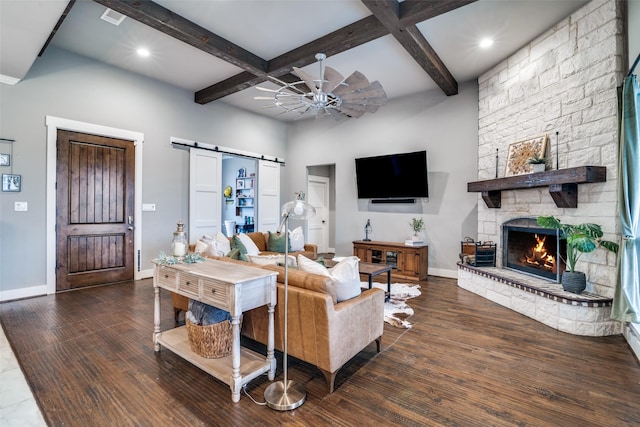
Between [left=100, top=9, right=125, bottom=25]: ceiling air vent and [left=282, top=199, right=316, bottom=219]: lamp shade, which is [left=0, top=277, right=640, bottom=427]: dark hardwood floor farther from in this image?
[left=100, top=9, right=125, bottom=25]: ceiling air vent

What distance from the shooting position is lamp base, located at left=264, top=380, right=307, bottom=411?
6.26 feet

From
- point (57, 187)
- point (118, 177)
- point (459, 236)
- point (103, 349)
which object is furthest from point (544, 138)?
point (57, 187)

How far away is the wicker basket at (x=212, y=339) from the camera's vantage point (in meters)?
2.24

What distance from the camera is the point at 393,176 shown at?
20.0ft

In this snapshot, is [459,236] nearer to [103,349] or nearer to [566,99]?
[566,99]

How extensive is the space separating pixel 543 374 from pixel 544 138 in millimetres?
2883

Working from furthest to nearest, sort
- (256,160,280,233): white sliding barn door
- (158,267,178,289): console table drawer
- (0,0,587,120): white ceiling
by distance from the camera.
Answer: (256,160,280,233): white sliding barn door, (0,0,587,120): white ceiling, (158,267,178,289): console table drawer

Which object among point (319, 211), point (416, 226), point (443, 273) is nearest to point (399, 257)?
point (416, 226)

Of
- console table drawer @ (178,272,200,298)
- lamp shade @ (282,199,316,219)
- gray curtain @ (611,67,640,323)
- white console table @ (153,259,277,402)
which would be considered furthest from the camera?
gray curtain @ (611,67,640,323)

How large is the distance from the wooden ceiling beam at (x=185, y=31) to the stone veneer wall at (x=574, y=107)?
3.68 m

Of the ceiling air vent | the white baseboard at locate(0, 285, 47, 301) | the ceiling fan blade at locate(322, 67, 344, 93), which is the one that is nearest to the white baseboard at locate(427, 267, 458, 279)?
the ceiling fan blade at locate(322, 67, 344, 93)

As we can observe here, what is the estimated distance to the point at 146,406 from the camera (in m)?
1.91

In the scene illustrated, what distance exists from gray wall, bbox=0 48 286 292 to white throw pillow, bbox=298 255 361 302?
160 inches

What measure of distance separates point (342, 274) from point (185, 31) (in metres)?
3.35
